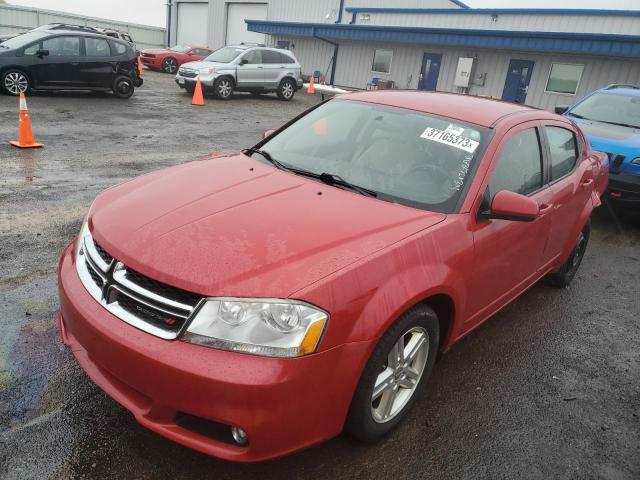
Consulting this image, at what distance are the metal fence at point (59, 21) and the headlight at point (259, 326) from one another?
125 ft

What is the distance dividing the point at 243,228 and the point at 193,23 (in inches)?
1528

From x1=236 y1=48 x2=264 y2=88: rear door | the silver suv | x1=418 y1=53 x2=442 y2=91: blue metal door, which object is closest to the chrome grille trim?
the silver suv

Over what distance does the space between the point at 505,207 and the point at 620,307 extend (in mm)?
2611

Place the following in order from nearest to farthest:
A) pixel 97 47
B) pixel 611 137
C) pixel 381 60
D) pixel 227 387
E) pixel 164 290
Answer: pixel 227 387
pixel 164 290
pixel 611 137
pixel 97 47
pixel 381 60

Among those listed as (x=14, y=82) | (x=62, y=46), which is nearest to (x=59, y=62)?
(x=62, y=46)

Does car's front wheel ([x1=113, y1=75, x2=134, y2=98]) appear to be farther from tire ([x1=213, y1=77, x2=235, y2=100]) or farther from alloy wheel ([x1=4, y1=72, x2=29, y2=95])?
tire ([x1=213, y1=77, x2=235, y2=100])

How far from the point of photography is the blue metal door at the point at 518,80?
22031 millimetres

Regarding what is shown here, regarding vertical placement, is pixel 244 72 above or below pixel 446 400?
above

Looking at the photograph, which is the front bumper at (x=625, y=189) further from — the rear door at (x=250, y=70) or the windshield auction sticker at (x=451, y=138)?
the rear door at (x=250, y=70)

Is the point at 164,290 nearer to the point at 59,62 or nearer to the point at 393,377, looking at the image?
the point at 393,377

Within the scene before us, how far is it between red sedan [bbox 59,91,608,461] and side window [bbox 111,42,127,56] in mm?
12206

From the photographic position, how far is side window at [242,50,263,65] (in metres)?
17.3

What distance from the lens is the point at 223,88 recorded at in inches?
670

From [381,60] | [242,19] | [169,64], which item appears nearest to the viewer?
[169,64]
